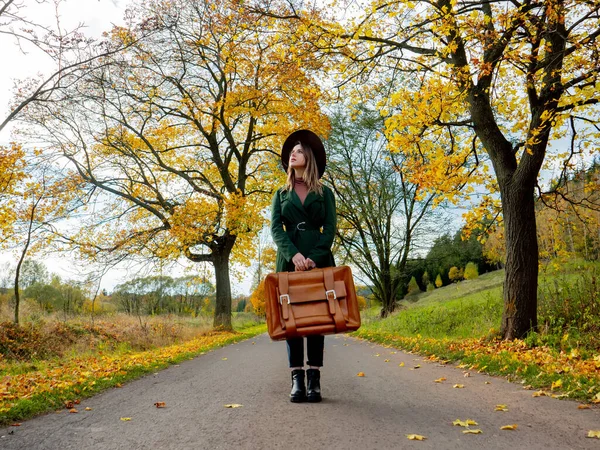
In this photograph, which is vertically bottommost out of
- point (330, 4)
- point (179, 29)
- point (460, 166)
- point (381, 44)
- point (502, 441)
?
point (502, 441)

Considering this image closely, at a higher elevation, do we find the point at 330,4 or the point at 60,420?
the point at 330,4

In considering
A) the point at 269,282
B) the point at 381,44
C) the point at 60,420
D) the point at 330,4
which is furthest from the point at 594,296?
the point at 60,420

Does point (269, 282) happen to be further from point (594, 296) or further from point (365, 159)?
point (365, 159)

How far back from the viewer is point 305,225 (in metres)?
4.22

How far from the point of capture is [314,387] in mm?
4055

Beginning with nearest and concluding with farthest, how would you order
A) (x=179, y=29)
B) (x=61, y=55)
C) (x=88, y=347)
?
1. (x=61, y=55)
2. (x=88, y=347)
3. (x=179, y=29)

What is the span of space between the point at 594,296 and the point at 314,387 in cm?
560

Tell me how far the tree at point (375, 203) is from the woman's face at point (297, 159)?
57.4ft

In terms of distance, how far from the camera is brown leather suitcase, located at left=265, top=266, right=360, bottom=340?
3.65 m

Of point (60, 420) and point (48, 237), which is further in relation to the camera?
point (48, 237)

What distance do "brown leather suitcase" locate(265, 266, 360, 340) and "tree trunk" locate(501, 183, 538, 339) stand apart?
16.5 feet

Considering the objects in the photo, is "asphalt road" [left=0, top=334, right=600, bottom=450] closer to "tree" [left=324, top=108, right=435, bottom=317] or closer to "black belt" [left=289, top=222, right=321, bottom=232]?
"black belt" [left=289, top=222, right=321, bottom=232]

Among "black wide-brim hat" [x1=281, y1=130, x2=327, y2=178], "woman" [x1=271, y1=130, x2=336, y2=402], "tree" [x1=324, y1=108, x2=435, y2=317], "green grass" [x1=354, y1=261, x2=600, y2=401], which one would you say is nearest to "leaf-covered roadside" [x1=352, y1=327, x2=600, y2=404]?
"green grass" [x1=354, y1=261, x2=600, y2=401]

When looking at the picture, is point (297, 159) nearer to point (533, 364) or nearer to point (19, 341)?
point (533, 364)
